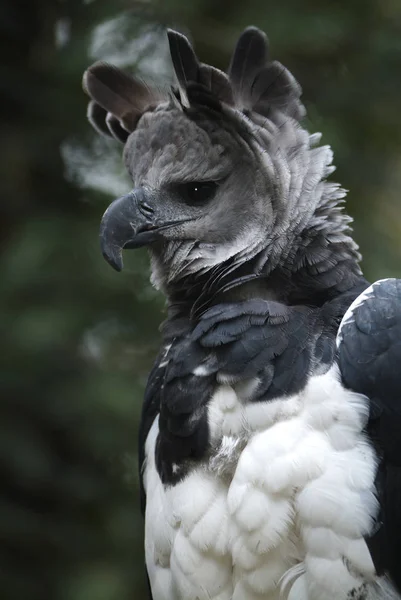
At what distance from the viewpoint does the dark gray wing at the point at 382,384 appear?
1766 mm

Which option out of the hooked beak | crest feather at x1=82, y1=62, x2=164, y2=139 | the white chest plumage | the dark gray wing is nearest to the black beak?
the hooked beak

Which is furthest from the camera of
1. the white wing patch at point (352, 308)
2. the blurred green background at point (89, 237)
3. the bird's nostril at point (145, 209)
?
the blurred green background at point (89, 237)

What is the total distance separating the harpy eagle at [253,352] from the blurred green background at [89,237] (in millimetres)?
1109

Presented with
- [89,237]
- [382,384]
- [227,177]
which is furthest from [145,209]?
[89,237]

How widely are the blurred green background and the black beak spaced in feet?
4.09

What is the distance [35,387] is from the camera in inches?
133

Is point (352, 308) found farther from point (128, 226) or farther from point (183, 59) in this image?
point (183, 59)

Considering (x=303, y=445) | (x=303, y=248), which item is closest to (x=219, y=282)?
(x=303, y=248)

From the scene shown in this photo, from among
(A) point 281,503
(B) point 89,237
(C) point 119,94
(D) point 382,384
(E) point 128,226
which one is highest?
(C) point 119,94

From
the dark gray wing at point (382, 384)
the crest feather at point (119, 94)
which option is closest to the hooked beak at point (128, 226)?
the crest feather at point (119, 94)

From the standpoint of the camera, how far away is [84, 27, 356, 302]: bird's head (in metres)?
2.07

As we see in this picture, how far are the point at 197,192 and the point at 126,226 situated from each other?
0.67 feet

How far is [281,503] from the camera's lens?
181 cm

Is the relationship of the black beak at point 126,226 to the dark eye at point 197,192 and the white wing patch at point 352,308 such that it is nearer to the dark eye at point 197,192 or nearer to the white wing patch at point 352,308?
the dark eye at point 197,192
